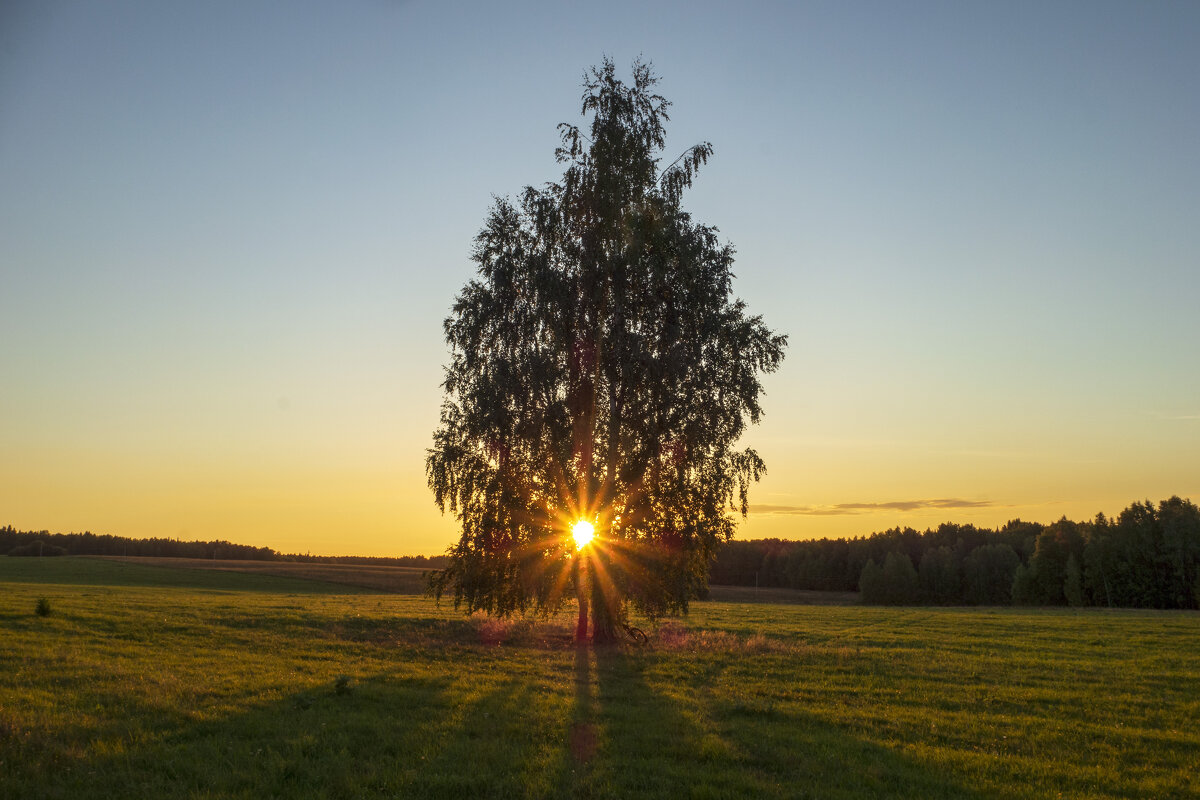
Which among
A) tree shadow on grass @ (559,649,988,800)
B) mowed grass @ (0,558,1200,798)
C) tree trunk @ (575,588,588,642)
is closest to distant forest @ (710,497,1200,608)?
tree trunk @ (575,588,588,642)

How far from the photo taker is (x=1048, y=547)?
102 m

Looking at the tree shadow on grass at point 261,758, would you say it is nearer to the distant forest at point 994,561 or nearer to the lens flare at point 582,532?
the lens flare at point 582,532

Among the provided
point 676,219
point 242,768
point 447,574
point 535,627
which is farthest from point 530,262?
point 242,768

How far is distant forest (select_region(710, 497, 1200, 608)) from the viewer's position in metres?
94.5

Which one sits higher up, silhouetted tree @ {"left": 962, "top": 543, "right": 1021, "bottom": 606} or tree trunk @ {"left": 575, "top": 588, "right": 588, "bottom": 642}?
tree trunk @ {"left": 575, "top": 588, "right": 588, "bottom": 642}

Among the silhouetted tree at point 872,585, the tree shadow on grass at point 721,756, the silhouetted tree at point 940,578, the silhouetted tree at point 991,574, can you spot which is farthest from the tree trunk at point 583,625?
the silhouetted tree at point 991,574

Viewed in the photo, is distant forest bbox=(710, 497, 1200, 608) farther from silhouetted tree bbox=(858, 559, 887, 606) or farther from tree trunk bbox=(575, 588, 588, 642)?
tree trunk bbox=(575, 588, 588, 642)

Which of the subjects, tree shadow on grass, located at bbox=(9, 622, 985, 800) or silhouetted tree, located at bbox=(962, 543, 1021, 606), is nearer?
tree shadow on grass, located at bbox=(9, 622, 985, 800)

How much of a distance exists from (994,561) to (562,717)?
4794 inches

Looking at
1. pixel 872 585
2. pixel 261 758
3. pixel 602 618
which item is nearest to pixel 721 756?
pixel 261 758

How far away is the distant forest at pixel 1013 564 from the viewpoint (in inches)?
3720

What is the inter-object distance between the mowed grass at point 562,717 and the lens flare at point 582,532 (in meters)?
3.45

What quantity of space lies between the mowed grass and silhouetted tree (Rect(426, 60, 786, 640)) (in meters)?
2.74

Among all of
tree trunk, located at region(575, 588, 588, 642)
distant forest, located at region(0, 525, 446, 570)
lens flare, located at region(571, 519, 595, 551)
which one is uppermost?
lens flare, located at region(571, 519, 595, 551)
